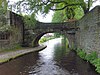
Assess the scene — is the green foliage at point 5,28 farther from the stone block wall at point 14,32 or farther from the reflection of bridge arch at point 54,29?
the reflection of bridge arch at point 54,29

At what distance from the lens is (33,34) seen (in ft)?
86.3

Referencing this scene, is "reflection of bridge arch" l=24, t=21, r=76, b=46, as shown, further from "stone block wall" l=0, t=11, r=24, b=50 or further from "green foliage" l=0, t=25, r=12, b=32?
"green foliage" l=0, t=25, r=12, b=32

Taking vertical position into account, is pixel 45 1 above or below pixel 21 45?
above

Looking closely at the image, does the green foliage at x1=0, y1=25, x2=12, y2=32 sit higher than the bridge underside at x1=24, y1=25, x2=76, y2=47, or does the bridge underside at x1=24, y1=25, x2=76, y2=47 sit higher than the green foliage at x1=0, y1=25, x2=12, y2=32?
the green foliage at x1=0, y1=25, x2=12, y2=32

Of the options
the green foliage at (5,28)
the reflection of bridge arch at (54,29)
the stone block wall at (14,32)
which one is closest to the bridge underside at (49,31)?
the reflection of bridge arch at (54,29)

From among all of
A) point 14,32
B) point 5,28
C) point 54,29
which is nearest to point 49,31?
point 54,29

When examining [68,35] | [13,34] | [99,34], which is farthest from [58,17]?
[99,34]

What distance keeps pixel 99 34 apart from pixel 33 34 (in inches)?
572

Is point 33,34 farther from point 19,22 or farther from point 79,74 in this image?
point 79,74

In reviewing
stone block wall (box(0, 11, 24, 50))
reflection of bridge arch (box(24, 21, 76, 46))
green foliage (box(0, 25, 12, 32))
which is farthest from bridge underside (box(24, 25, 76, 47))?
green foliage (box(0, 25, 12, 32))

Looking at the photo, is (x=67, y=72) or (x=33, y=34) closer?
(x=67, y=72)

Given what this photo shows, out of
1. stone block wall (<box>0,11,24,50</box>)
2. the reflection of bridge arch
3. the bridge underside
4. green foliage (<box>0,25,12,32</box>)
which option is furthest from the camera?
the bridge underside

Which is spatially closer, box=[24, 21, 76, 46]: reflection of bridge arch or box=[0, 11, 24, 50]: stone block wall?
box=[0, 11, 24, 50]: stone block wall

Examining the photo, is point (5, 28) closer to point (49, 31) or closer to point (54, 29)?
→ point (49, 31)
